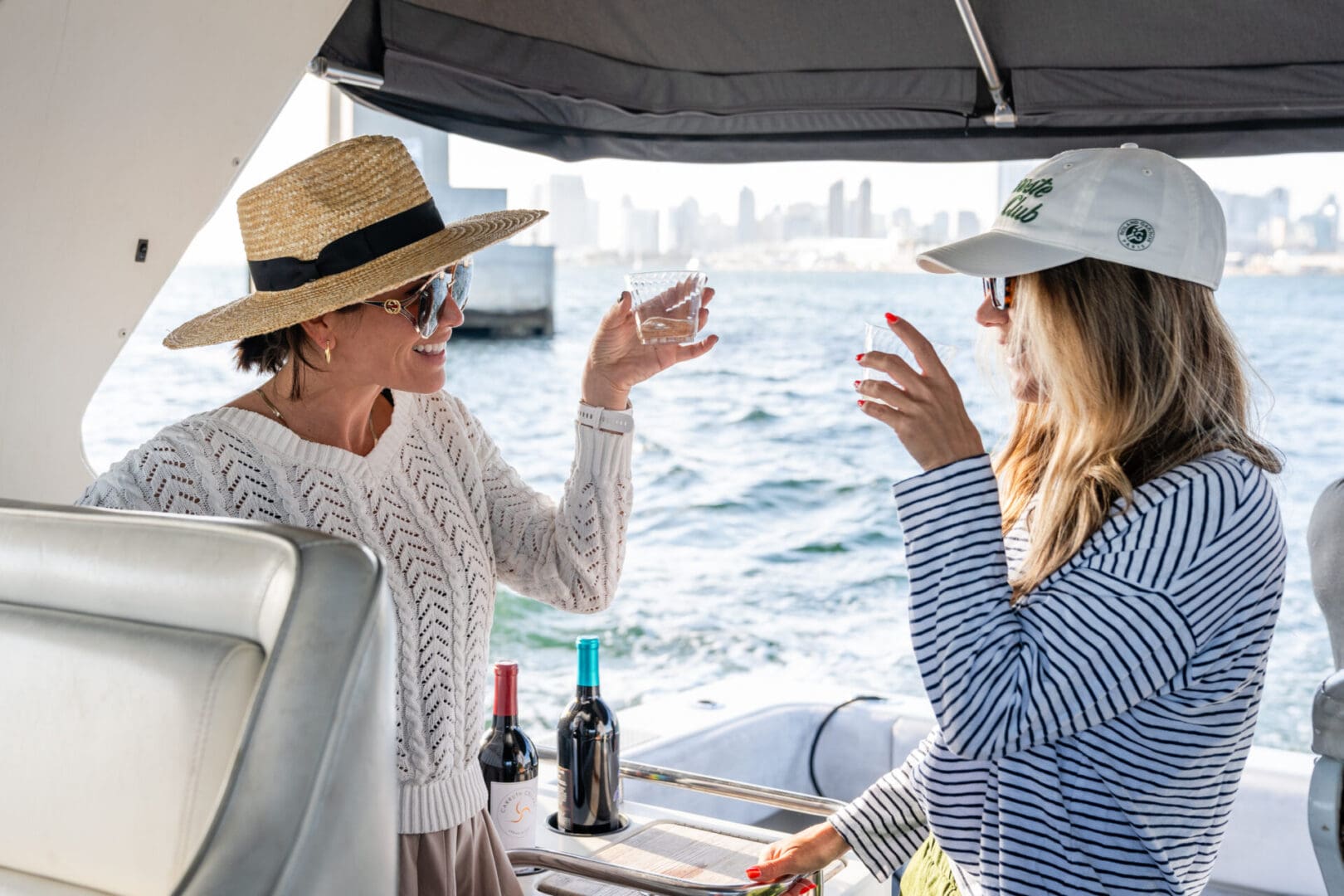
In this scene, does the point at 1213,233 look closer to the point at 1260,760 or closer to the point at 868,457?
the point at 1260,760

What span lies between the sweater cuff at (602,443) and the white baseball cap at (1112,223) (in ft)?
1.62

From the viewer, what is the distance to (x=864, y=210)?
29156mm

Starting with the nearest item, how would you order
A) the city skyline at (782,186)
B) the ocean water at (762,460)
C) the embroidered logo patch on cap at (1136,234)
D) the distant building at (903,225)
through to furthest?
the embroidered logo patch on cap at (1136,234) < the ocean water at (762,460) < the city skyline at (782,186) < the distant building at (903,225)

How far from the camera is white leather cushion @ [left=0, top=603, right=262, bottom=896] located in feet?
2.77

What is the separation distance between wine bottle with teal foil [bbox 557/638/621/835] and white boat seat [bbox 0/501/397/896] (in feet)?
3.70

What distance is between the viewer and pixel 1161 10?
213 cm

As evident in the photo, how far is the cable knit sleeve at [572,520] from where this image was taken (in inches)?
66.1

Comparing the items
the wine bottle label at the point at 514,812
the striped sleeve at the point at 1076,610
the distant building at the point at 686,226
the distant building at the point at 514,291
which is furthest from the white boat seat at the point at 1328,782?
the distant building at the point at 686,226

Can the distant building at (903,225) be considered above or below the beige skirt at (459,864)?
above

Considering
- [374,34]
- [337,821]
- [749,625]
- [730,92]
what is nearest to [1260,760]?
[730,92]

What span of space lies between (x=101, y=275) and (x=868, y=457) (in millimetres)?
21144

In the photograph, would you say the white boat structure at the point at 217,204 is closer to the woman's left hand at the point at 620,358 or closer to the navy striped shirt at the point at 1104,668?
the navy striped shirt at the point at 1104,668

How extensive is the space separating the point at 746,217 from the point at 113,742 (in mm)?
28867

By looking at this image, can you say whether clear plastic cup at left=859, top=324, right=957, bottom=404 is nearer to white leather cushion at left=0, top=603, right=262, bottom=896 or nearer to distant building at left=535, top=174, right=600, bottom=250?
white leather cushion at left=0, top=603, right=262, bottom=896
